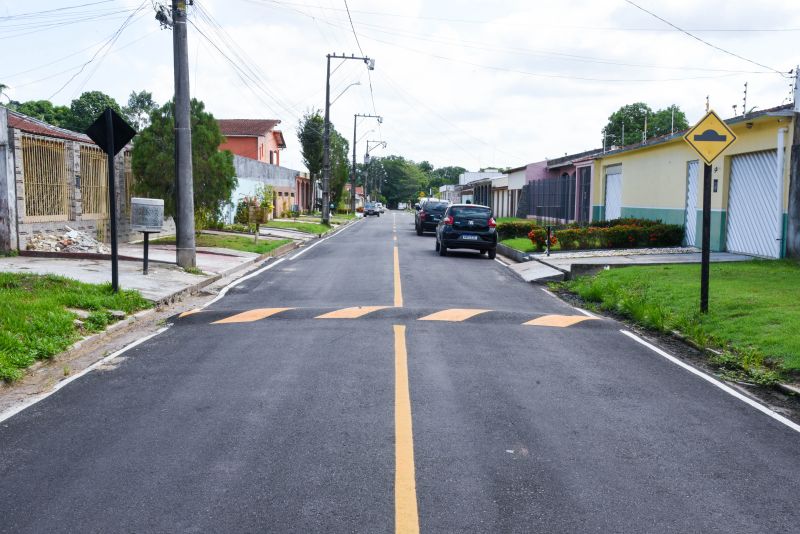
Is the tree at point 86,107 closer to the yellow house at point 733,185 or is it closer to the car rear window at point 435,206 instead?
the car rear window at point 435,206

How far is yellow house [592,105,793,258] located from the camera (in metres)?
17.1

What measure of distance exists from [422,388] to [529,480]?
2.23 meters

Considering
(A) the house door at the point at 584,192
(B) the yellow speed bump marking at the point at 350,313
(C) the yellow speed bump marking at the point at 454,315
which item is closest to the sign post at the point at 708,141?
(C) the yellow speed bump marking at the point at 454,315

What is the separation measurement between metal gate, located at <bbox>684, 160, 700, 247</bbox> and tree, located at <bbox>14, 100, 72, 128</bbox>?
66.5m

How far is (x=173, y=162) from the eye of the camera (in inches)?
878

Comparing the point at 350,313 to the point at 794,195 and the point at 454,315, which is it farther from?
the point at 794,195

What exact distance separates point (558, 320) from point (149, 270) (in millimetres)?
8745

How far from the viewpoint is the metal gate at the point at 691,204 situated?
22.1m

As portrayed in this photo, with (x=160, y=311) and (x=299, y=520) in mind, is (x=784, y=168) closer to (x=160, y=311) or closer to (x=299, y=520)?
(x=160, y=311)

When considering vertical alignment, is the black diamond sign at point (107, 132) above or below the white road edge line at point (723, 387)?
above

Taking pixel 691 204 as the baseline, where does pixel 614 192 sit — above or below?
above

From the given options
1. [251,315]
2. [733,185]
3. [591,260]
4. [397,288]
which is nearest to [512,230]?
[591,260]

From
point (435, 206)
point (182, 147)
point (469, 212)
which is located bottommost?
point (469, 212)

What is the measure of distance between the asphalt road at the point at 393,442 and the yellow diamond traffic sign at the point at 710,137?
312 cm
